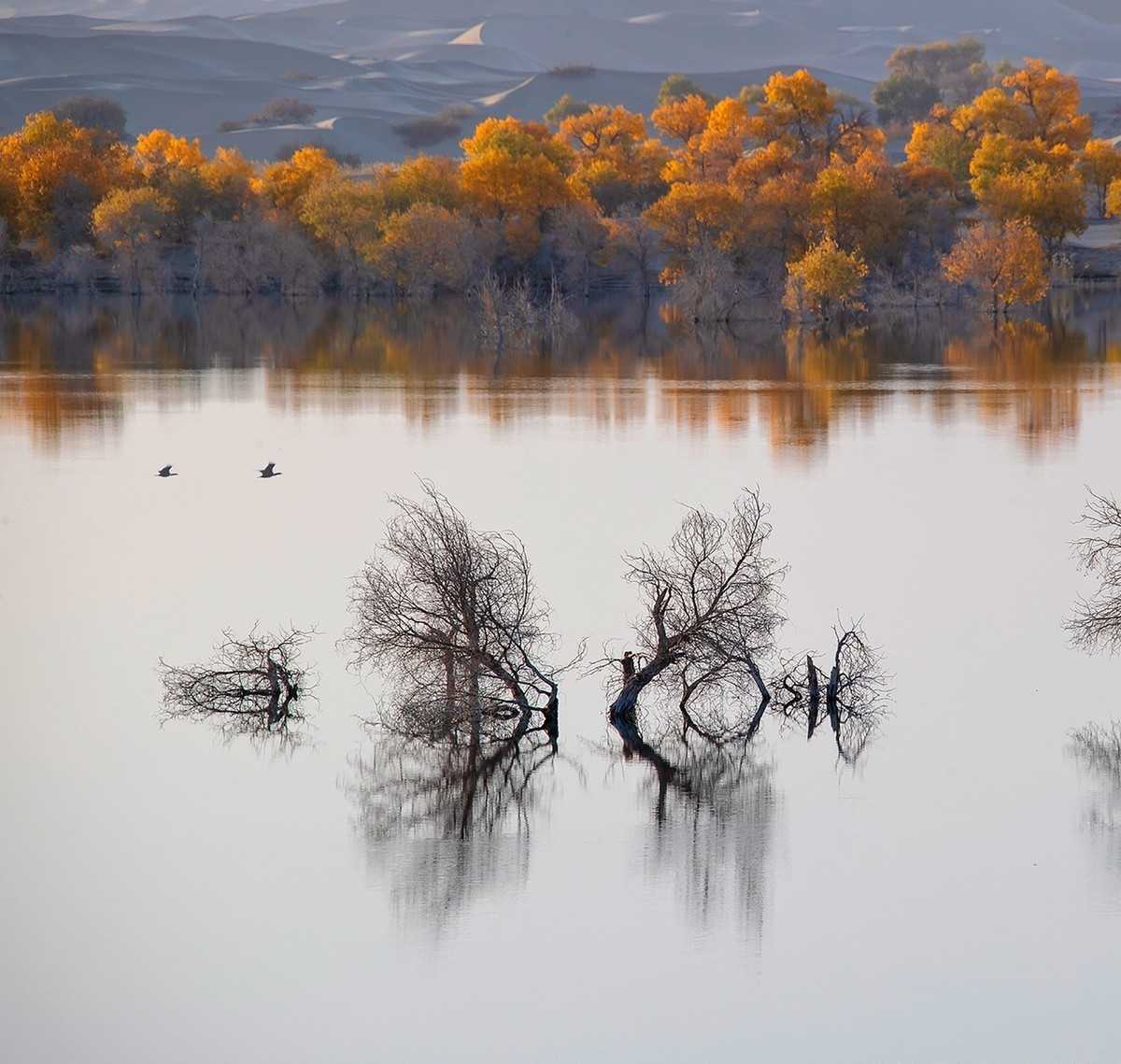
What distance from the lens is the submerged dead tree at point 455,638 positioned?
16.0 meters

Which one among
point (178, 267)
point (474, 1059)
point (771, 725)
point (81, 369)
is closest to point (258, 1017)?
point (474, 1059)

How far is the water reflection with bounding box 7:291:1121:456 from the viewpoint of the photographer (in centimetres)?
3722

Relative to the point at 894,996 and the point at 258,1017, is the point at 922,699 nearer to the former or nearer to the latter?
the point at 894,996

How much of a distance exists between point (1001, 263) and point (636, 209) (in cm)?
2001

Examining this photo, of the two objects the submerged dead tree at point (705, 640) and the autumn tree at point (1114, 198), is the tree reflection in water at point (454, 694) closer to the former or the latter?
the submerged dead tree at point (705, 640)

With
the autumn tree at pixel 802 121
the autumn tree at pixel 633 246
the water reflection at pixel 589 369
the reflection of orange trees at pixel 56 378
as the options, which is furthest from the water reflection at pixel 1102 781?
the autumn tree at pixel 802 121

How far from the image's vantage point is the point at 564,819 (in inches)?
582

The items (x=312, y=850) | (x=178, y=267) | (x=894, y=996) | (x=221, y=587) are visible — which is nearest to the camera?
(x=894, y=996)

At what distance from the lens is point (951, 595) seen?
71.3 feet

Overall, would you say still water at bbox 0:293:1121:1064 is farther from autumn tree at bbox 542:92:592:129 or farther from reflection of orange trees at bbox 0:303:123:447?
autumn tree at bbox 542:92:592:129

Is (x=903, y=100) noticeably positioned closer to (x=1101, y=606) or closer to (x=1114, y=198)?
(x=1114, y=198)

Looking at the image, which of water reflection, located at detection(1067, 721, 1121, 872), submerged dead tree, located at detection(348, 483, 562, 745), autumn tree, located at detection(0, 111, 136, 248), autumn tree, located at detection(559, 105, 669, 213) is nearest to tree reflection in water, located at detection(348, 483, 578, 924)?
submerged dead tree, located at detection(348, 483, 562, 745)

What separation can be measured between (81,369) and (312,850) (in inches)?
1276

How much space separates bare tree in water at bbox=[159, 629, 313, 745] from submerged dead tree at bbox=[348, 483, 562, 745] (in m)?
0.94
